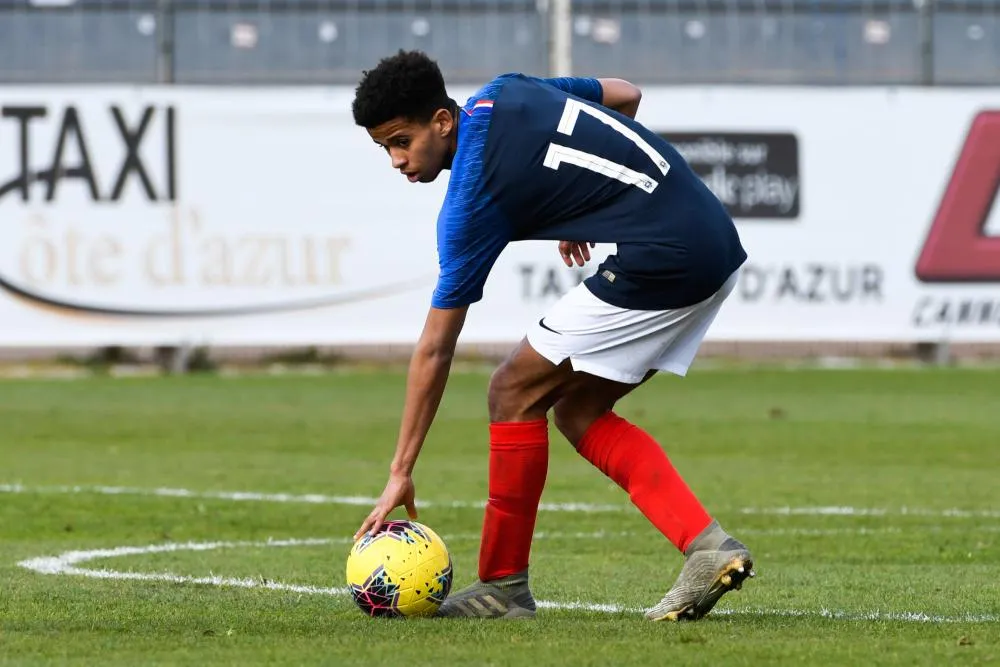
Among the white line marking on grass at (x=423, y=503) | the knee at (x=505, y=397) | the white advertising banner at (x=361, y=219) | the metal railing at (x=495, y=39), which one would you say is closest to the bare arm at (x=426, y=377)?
the knee at (x=505, y=397)

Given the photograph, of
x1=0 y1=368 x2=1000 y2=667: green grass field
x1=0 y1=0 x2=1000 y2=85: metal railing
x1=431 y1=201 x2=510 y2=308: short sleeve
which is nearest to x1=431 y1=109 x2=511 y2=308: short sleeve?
x1=431 y1=201 x2=510 y2=308: short sleeve

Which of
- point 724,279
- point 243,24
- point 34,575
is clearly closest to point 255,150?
point 243,24

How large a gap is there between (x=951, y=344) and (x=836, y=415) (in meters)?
6.67

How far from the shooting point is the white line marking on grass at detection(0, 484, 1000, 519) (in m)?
9.09

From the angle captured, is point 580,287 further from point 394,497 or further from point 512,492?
point 394,497

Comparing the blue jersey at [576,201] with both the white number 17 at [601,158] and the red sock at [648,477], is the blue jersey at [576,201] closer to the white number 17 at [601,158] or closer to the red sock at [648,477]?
the white number 17 at [601,158]

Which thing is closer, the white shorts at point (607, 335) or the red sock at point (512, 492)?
the white shorts at point (607, 335)

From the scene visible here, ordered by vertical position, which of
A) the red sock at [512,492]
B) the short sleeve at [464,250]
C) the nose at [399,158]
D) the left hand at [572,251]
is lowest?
the red sock at [512,492]

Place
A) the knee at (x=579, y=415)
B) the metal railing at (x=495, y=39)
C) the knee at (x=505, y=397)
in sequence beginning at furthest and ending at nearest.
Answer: the metal railing at (x=495, y=39) → the knee at (x=579, y=415) → the knee at (x=505, y=397)

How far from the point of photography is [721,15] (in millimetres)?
21344

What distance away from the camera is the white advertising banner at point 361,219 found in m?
19.7

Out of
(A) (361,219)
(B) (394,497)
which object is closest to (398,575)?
(B) (394,497)

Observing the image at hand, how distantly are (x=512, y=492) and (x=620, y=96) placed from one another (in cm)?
136

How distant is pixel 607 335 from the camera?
18.1ft
